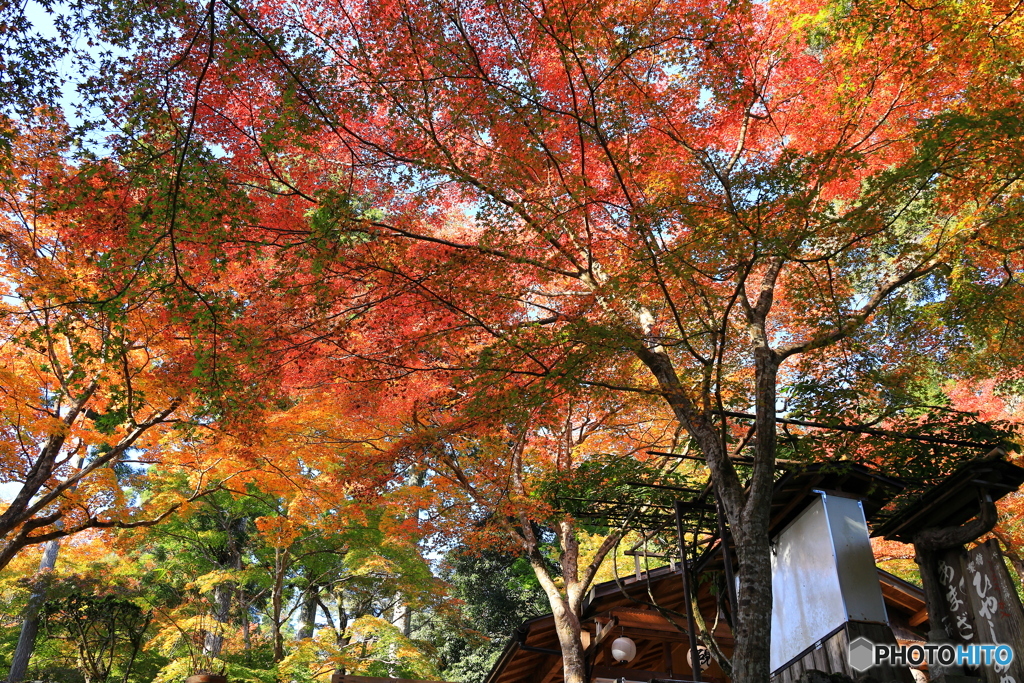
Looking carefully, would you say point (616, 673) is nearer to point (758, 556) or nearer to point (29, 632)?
point (758, 556)

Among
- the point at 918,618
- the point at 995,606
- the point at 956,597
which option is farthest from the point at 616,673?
the point at 995,606

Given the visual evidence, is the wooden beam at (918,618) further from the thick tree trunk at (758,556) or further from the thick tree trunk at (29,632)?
the thick tree trunk at (29,632)

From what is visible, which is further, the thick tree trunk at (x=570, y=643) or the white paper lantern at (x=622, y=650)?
the thick tree trunk at (x=570, y=643)

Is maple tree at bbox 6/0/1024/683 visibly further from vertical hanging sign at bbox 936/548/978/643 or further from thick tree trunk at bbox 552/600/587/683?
thick tree trunk at bbox 552/600/587/683

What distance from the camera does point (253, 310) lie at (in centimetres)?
914

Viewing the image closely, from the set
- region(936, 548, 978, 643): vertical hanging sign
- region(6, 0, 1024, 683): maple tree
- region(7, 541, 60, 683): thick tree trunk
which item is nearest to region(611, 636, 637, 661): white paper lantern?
region(6, 0, 1024, 683): maple tree

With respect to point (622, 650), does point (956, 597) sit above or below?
below

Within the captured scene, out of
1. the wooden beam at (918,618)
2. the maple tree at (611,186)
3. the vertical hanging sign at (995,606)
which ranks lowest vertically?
the vertical hanging sign at (995,606)

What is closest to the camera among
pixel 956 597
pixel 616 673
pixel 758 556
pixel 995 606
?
pixel 995 606

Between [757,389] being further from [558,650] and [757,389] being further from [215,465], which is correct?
[215,465]

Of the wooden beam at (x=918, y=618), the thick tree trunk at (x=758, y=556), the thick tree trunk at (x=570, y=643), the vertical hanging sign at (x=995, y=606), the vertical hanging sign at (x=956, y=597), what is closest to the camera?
the vertical hanging sign at (x=995, y=606)

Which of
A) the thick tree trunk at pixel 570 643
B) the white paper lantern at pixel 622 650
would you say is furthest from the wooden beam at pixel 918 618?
the thick tree trunk at pixel 570 643

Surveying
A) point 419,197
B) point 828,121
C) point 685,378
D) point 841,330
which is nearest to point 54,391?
point 419,197

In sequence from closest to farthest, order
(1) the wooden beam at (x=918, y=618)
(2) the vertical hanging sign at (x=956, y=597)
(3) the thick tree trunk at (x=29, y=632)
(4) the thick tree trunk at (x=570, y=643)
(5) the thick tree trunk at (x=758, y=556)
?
(2) the vertical hanging sign at (x=956, y=597), (5) the thick tree trunk at (x=758, y=556), (1) the wooden beam at (x=918, y=618), (4) the thick tree trunk at (x=570, y=643), (3) the thick tree trunk at (x=29, y=632)
